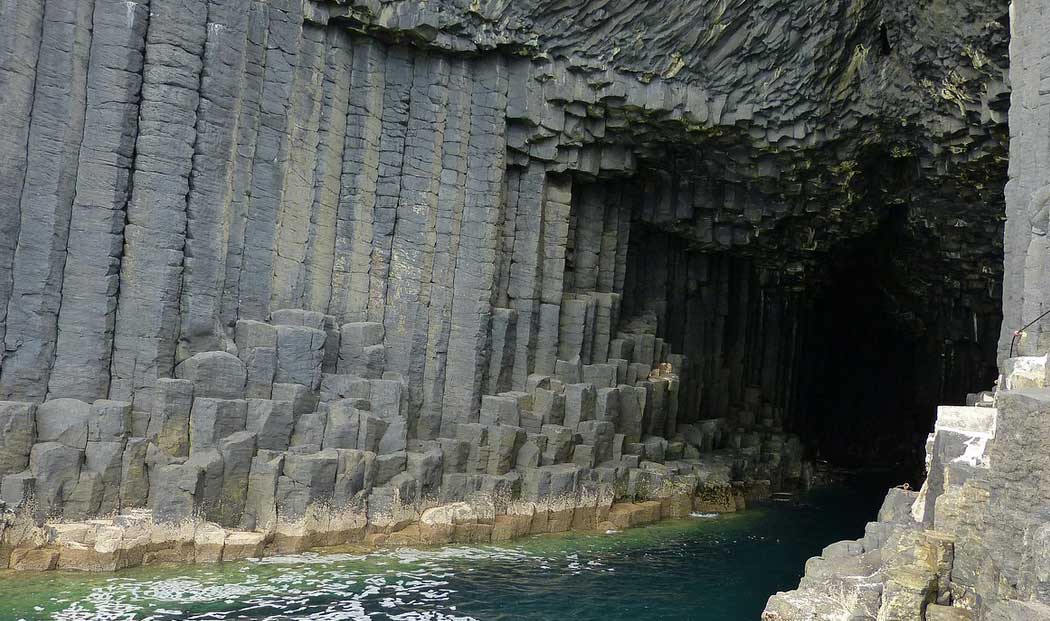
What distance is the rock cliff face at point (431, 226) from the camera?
535 inches

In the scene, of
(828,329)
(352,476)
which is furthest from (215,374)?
(828,329)

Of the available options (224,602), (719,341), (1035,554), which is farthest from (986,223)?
(224,602)

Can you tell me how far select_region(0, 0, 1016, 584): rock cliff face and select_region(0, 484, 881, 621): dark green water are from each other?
3.23 ft

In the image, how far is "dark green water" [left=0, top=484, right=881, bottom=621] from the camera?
1111cm

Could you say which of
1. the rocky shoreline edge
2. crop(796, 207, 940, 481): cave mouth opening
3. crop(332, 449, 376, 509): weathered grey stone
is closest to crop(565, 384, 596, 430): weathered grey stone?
the rocky shoreline edge

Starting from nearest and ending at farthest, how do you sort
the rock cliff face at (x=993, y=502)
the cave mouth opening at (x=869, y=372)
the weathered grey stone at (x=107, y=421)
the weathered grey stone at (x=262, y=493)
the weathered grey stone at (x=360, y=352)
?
the rock cliff face at (x=993, y=502), the weathered grey stone at (x=107, y=421), the weathered grey stone at (x=262, y=493), the weathered grey stone at (x=360, y=352), the cave mouth opening at (x=869, y=372)

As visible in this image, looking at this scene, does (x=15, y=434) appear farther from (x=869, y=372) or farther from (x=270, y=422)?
(x=869, y=372)

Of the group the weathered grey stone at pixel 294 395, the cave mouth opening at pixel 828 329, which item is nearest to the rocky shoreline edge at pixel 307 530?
the weathered grey stone at pixel 294 395

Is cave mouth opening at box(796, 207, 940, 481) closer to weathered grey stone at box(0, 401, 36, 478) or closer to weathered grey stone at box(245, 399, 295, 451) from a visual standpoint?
weathered grey stone at box(245, 399, 295, 451)

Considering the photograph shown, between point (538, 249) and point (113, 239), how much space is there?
8442mm

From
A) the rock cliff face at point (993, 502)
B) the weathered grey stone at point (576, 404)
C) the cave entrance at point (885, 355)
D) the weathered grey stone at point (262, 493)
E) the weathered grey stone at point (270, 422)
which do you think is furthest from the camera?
the cave entrance at point (885, 355)

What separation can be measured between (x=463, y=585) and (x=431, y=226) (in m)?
7.45

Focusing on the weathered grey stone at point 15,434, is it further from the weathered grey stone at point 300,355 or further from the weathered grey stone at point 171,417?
the weathered grey stone at point 300,355

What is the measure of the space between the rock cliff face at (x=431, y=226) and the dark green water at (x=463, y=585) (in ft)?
3.23
